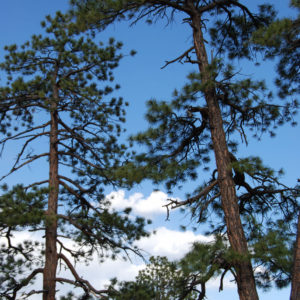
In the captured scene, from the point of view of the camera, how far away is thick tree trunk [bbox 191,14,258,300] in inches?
217

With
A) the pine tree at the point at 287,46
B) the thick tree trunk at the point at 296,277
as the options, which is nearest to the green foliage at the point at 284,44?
the pine tree at the point at 287,46

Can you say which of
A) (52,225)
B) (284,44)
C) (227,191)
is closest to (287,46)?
(284,44)

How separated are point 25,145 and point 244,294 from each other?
20.7 feet

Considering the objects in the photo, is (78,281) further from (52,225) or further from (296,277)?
(296,277)

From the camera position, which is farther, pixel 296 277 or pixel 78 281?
pixel 78 281

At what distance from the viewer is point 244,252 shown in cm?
565

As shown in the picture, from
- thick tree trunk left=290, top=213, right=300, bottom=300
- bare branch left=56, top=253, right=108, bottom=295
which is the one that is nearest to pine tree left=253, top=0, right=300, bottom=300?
thick tree trunk left=290, top=213, right=300, bottom=300

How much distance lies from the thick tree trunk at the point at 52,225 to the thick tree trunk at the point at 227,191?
3.54 metres

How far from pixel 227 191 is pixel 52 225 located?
389cm

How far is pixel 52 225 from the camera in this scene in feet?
24.5

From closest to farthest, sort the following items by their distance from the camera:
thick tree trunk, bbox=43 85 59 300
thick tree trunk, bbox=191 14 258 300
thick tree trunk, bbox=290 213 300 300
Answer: thick tree trunk, bbox=290 213 300 300 → thick tree trunk, bbox=191 14 258 300 → thick tree trunk, bbox=43 85 59 300

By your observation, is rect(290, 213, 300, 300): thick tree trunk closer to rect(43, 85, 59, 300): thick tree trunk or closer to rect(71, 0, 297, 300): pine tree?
rect(71, 0, 297, 300): pine tree

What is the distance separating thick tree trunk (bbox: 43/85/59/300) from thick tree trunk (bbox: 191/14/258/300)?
139 inches

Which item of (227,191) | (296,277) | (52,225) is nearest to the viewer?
(296,277)
